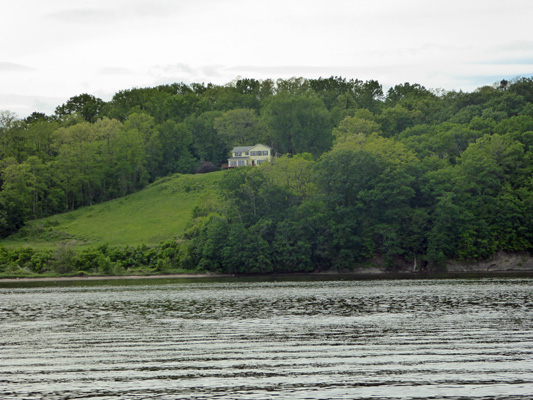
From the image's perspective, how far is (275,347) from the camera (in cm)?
3572

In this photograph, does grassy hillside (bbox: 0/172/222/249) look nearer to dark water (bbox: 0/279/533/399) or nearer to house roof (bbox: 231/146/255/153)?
house roof (bbox: 231/146/255/153)

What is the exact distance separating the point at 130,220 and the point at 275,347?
10677 centimetres

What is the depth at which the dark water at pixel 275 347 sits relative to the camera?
26.3 metres

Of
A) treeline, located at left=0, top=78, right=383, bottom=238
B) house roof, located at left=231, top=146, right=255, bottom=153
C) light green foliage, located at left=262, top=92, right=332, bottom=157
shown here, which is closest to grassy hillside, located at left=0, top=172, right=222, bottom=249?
treeline, located at left=0, top=78, right=383, bottom=238

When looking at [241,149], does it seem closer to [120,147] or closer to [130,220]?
[120,147]

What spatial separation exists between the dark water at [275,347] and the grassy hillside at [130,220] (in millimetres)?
61281

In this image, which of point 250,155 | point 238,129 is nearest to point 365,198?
point 250,155

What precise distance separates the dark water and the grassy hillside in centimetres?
6128

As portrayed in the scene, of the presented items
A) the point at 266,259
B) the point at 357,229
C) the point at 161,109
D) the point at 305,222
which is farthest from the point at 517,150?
the point at 161,109

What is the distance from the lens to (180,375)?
95.7 ft

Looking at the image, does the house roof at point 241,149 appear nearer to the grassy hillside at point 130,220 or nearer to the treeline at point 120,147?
the treeline at point 120,147

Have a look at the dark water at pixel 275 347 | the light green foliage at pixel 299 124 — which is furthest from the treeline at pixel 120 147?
the dark water at pixel 275 347

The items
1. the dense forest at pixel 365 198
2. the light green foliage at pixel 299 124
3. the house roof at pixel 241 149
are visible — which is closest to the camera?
the dense forest at pixel 365 198

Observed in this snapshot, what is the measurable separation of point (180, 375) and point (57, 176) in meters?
132
